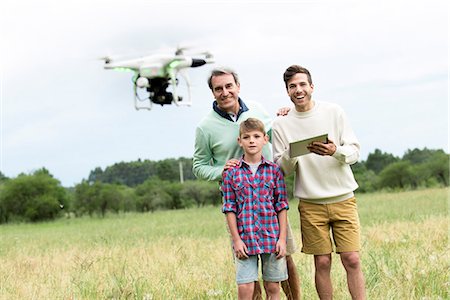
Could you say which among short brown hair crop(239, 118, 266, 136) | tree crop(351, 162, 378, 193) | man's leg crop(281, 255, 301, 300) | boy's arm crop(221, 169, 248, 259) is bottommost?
tree crop(351, 162, 378, 193)

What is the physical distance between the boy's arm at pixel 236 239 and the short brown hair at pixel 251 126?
51 centimetres

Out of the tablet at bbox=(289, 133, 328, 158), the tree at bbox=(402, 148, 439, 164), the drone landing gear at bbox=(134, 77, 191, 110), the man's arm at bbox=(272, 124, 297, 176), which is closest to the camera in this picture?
the tablet at bbox=(289, 133, 328, 158)

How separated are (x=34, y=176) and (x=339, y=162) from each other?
49917 millimetres

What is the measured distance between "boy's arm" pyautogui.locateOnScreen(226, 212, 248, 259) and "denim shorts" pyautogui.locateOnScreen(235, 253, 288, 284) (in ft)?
0.21

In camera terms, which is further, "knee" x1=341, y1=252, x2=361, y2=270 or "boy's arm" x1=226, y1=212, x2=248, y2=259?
"knee" x1=341, y1=252, x2=361, y2=270

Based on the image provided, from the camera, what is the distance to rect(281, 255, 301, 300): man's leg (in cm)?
419

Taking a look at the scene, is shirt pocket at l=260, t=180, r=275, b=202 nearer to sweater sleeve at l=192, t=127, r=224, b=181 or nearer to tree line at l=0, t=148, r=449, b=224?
sweater sleeve at l=192, t=127, r=224, b=181

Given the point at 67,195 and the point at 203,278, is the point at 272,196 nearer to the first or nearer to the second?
the point at 203,278

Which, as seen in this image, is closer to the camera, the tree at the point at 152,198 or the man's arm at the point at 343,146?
the man's arm at the point at 343,146

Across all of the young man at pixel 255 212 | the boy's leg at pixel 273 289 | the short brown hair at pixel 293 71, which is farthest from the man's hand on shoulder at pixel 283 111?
the boy's leg at pixel 273 289

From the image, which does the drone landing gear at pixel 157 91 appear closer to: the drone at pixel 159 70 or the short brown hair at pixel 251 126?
the drone at pixel 159 70

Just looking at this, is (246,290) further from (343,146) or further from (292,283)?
(343,146)

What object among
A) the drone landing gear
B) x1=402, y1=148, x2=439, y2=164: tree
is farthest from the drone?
x1=402, y1=148, x2=439, y2=164: tree

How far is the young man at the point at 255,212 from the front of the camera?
12.2ft
